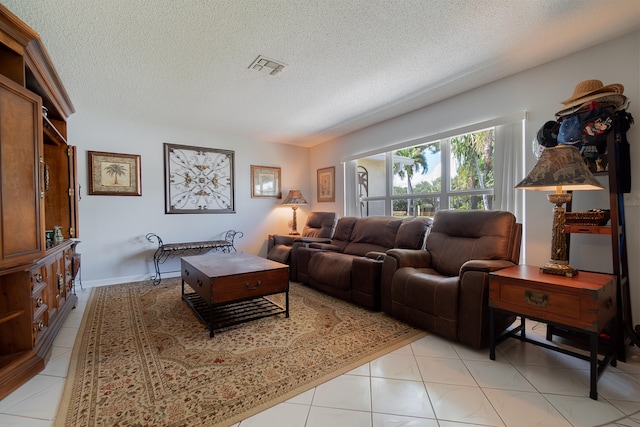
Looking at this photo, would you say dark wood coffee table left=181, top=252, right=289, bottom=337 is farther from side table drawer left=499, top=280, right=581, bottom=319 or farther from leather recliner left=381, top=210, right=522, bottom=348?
side table drawer left=499, top=280, right=581, bottom=319

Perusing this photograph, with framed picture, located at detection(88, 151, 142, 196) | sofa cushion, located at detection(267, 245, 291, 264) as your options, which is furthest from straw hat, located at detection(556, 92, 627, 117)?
framed picture, located at detection(88, 151, 142, 196)

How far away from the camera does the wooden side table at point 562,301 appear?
1505mm

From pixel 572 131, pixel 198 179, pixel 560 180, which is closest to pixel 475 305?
pixel 560 180

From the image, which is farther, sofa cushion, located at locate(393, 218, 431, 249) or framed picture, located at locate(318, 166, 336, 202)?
framed picture, located at locate(318, 166, 336, 202)

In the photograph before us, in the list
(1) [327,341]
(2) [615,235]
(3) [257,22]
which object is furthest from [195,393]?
(2) [615,235]

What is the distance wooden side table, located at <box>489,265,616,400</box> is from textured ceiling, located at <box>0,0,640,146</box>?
1745 millimetres

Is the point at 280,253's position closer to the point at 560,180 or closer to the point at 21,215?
the point at 21,215

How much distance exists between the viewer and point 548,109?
2.55 metres

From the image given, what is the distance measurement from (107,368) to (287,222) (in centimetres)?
385

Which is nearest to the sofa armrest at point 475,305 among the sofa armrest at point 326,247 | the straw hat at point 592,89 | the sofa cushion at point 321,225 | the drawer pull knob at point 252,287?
the straw hat at point 592,89

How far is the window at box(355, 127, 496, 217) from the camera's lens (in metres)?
3.15

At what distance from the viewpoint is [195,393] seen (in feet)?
5.09

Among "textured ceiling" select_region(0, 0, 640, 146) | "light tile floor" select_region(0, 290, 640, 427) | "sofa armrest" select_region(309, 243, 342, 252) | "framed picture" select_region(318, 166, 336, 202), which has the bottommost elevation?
"light tile floor" select_region(0, 290, 640, 427)

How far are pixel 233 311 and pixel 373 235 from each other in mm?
1837
